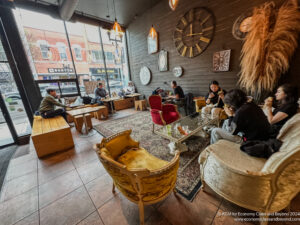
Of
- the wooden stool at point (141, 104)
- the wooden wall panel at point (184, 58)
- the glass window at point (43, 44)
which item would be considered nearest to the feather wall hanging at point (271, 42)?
the wooden wall panel at point (184, 58)

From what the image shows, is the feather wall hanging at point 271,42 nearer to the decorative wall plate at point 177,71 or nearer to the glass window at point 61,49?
the decorative wall plate at point 177,71

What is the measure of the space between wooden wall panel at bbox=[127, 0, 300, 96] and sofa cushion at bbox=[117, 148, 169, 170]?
294 cm

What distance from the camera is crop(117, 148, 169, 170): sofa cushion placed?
1.23 metres

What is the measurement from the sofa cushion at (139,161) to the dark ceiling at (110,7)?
15.8ft

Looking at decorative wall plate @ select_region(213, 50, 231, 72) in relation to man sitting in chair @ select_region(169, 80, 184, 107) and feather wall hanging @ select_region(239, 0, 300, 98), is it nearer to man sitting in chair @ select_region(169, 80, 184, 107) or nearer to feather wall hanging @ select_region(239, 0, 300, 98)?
feather wall hanging @ select_region(239, 0, 300, 98)

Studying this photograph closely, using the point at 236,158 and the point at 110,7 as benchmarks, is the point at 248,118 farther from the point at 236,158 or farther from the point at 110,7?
the point at 110,7

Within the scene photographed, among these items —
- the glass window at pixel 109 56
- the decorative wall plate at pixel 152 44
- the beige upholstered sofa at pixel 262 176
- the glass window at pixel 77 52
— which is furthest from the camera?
the glass window at pixel 77 52

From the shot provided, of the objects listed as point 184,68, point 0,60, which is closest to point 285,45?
point 184,68

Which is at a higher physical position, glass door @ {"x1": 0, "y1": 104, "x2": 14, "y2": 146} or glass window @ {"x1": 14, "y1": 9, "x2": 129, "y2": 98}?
glass window @ {"x1": 14, "y1": 9, "x2": 129, "y2": 98}

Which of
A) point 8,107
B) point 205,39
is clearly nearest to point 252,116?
point 205,39

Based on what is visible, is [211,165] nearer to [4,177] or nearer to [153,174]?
[153,174]

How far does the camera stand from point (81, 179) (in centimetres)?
166

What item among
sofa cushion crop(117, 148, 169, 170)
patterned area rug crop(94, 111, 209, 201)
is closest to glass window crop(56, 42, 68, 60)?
patterned area rug crop(94, 111, 209, 201)

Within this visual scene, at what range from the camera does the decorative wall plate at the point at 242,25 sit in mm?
2498
